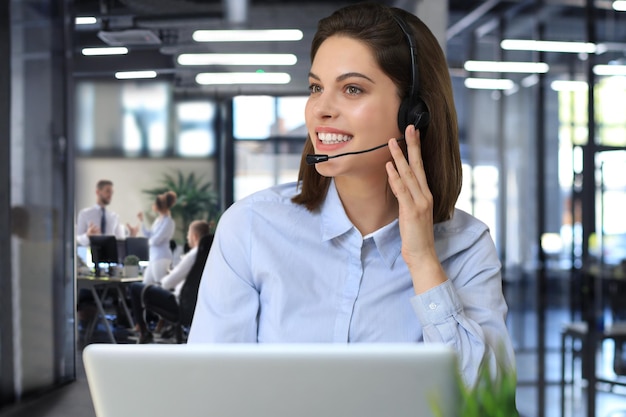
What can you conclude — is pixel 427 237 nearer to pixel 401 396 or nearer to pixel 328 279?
pixel 328 279

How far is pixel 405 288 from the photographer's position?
1.62 m

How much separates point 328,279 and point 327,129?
1.07 ft

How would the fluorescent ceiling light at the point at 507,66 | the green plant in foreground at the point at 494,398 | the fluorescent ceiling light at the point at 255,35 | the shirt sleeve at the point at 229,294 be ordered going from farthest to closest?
the fluorescent ceiling light at the point at 507,66 < the fluorescent ceiling light at the point at 255,35 < the shirt sleeve at the point at 229,294 < the green plant in foreground at the point at 494,398

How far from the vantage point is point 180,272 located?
2.23 metres

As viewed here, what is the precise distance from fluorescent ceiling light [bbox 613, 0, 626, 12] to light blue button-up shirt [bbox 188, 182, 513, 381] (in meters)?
3.36

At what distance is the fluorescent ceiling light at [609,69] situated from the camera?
14.5ft

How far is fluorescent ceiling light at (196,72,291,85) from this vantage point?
225 centimetres

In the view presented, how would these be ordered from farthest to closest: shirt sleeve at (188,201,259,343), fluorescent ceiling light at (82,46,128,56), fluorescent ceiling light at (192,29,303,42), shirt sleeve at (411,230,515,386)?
1. fluorescent ceiling light at (192,29,303,42)
2. fluorescent ceiling light at (82,46,128,56)
3. shirt sleeve at (188,201,259,343)
4. shirt sleeve at (411,230,515,386)

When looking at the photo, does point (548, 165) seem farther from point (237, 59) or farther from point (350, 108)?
point (350, 108)

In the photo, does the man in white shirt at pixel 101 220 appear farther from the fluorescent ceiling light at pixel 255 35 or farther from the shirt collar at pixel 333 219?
the shirt collar at pixel 333 219

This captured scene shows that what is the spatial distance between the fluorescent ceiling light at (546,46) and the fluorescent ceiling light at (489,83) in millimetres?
220

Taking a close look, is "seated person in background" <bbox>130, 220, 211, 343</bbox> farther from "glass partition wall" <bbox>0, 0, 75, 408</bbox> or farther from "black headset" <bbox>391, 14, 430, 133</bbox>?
"black headset" <bbox>391, 14, 430, 133</bbox>

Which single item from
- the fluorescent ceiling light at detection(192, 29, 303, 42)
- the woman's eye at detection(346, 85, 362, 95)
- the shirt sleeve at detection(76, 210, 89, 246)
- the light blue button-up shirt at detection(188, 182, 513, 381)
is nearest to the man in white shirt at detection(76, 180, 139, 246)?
the shirt sleeve at detection(76, 210, 89, 246)

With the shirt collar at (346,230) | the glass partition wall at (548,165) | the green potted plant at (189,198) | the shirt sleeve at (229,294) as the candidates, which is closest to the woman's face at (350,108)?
the shirt collar at (346,230)
